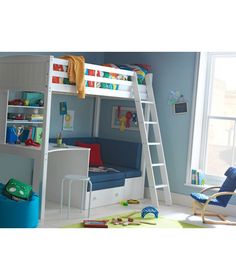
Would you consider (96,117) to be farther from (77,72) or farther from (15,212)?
(15,212)

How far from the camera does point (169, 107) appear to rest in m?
6.16

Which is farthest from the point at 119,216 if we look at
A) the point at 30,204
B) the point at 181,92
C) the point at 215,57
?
the point at 215,57

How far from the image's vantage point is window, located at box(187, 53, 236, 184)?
582 cm

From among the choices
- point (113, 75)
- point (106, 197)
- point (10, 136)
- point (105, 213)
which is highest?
point (113, 75)

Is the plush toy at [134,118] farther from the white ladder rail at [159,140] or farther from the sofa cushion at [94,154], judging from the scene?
the sofa cushion at [94,154]

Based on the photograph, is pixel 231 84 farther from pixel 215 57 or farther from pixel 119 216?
pixel 119 216

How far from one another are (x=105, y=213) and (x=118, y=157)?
1395mm

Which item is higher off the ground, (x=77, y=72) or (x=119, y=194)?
(x=77, y=72)

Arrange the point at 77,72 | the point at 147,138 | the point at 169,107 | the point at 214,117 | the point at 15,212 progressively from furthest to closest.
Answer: the point at 169,107 < the point at 214,117 < the point at 147,138 < the point at 77,72 < the point at 15,212

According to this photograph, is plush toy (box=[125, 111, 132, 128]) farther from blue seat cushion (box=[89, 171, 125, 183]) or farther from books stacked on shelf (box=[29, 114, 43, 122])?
books stacked on shelf (box=[29, 114, 43, 122])

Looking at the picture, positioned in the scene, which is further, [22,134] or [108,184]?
[108,184]

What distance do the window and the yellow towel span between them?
183cm

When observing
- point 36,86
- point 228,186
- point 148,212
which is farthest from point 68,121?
point 228,186
